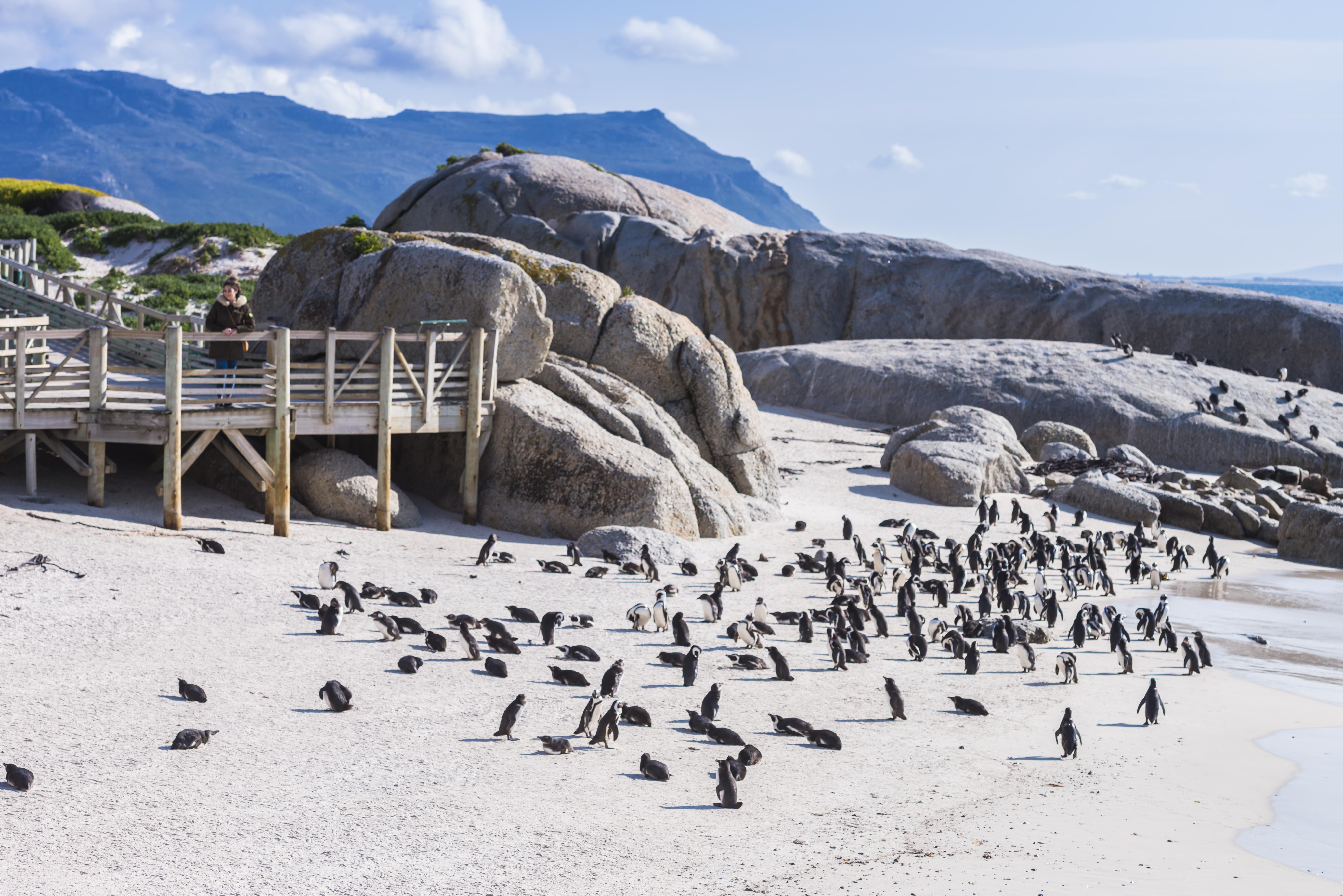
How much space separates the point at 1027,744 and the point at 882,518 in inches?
519

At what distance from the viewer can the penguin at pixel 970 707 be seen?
12.3 metres

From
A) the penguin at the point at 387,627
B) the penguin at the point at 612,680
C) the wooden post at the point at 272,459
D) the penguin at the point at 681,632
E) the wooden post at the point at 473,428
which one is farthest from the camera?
the wooden post at the point at 473,428

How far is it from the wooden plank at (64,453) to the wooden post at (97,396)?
0.30 ft

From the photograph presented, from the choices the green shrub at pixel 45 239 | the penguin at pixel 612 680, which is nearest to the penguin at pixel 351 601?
the penguin at pixel 612 680

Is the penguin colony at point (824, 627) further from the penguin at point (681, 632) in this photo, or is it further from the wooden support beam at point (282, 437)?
the wooden support beam at point (282, 437)

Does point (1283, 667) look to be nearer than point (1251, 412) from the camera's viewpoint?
Yes

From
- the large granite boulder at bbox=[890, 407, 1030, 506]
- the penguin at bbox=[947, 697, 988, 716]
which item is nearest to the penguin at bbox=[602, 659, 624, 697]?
the penguin at bbox=[947, 697, 988, 716]

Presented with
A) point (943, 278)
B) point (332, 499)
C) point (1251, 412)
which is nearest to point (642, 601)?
point (332, 499)

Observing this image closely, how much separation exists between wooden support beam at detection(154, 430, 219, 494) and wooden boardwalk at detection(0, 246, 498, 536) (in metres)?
0.02

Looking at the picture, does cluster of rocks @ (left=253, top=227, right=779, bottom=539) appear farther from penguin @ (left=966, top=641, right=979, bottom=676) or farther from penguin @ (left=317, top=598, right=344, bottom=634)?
penguin @ (left=966, top=641, right=979, bottom=676)

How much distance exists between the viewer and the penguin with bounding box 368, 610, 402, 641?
43.6ft

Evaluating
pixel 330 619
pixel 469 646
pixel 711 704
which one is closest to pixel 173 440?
pixel 330 619

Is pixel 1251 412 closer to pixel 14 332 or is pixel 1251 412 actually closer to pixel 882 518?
pixel 882 518

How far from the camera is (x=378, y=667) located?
Answer: 41.1ft
